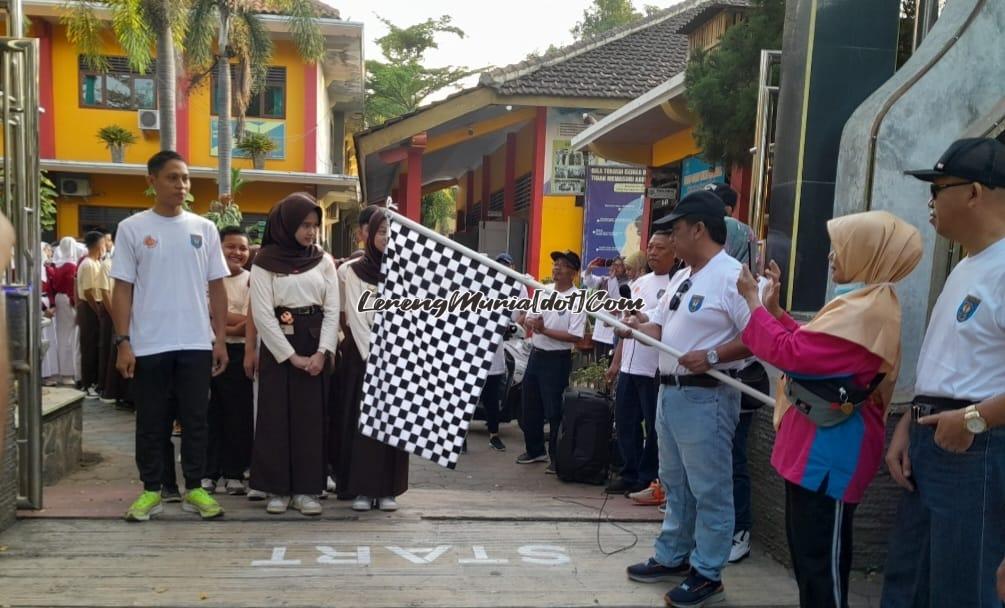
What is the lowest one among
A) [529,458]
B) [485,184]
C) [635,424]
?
[529,458]

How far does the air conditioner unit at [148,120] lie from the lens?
66.6 ft

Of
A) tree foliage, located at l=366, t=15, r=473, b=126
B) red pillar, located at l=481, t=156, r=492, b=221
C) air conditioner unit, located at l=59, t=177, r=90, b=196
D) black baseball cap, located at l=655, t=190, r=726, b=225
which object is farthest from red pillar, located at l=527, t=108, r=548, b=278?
tree foliage, located at l=366, t=15, r=473, b=126

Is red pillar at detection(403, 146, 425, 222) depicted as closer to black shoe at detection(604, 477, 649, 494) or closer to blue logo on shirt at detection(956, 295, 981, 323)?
black shoe at detection(604, 477, 649, 494)

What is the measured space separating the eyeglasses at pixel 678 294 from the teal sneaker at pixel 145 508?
3321 millimetres

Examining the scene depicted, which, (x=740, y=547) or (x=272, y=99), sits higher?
(x=272, y=99)

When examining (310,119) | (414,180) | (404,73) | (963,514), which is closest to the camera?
(963,514)

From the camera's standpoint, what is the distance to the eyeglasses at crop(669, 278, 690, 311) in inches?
155

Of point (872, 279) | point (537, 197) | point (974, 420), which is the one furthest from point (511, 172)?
point (974, 420)

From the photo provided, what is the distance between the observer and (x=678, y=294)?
3988 millimetres

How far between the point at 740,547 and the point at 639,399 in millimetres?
1953

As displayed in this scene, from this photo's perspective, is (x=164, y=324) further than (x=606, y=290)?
No

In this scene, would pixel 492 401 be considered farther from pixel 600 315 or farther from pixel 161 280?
pixel 600 315

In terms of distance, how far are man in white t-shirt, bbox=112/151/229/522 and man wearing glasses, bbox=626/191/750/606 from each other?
2851mm

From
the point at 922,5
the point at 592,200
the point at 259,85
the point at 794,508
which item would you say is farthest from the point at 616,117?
the point at 259,85
